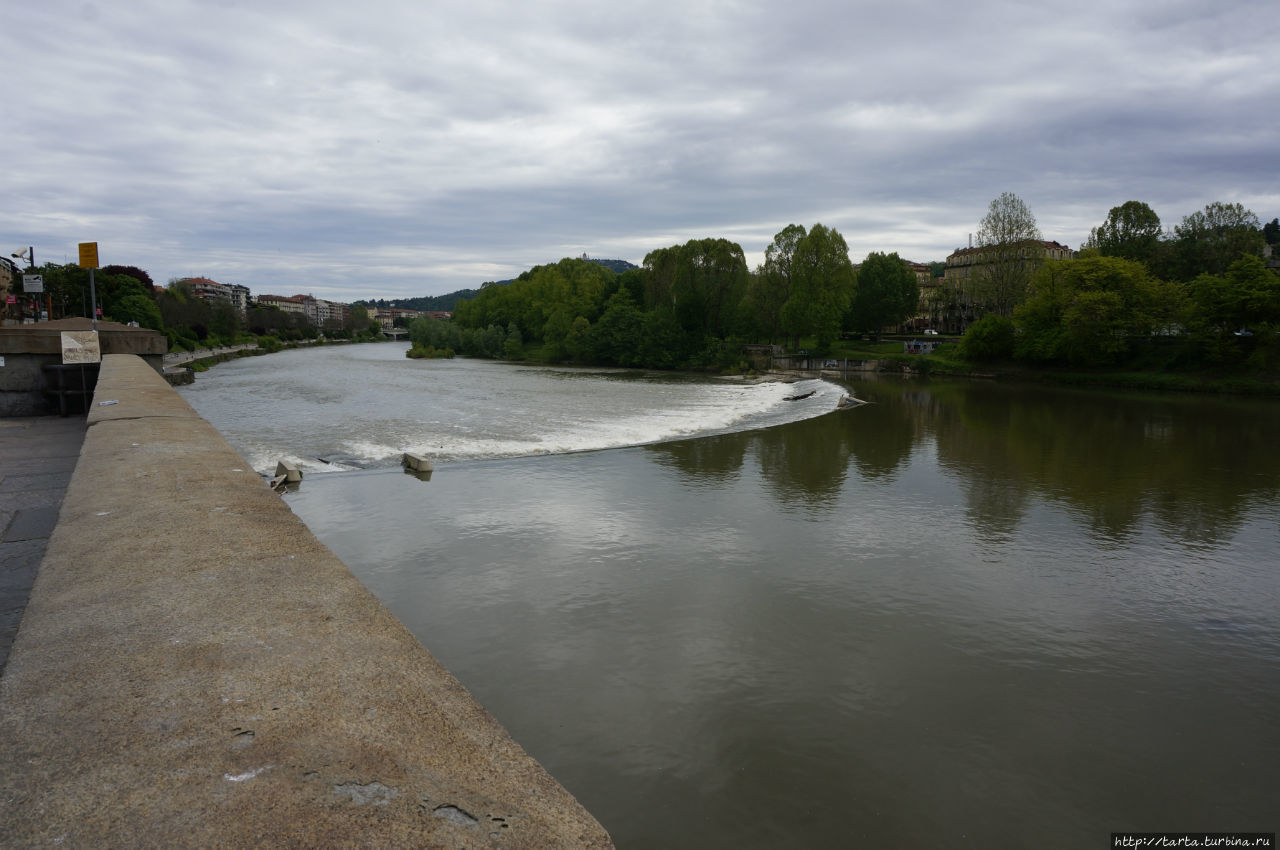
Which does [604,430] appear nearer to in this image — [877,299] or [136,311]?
[877,299]

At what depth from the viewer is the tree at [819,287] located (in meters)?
71.8

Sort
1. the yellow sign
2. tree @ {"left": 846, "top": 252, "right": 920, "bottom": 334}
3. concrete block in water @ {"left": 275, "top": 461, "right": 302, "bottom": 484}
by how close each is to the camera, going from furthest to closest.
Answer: tree @ {"left": 846, "top": 252, "right": 920, "bottom": 334} < concrete block in water @ {"left": 275, "top": 461, "right": 302, "bottom": 484} < the yellow sign

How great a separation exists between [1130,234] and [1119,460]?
195 feet

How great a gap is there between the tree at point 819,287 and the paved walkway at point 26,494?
64.6 meters

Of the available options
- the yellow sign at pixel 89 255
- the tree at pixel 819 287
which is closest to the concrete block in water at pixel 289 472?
the yellow sign at pixel 89 255

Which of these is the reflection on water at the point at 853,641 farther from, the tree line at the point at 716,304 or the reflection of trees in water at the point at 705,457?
the tree line at the point at 716,304

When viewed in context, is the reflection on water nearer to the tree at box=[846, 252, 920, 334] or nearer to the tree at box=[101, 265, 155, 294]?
the tree at box=[846, 252, 920, 334]

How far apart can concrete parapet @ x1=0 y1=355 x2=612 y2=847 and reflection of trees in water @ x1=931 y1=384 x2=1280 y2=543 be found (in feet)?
41.2

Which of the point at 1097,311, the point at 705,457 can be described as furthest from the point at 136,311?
the point at 1097,311

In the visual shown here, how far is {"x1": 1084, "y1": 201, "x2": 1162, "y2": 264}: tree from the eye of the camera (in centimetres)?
6575

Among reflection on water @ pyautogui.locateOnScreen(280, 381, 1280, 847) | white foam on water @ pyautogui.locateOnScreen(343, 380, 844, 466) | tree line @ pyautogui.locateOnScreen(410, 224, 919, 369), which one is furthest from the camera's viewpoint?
tree line @ pyautogui.locateOnScreen(410, 224, 919, 369)

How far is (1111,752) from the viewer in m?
6.32

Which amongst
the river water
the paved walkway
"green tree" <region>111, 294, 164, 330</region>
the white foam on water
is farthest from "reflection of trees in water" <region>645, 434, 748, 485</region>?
"green tree" <region>111, 294, 164, 330</region>

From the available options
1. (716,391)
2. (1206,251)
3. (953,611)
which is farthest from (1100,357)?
(953,611)
